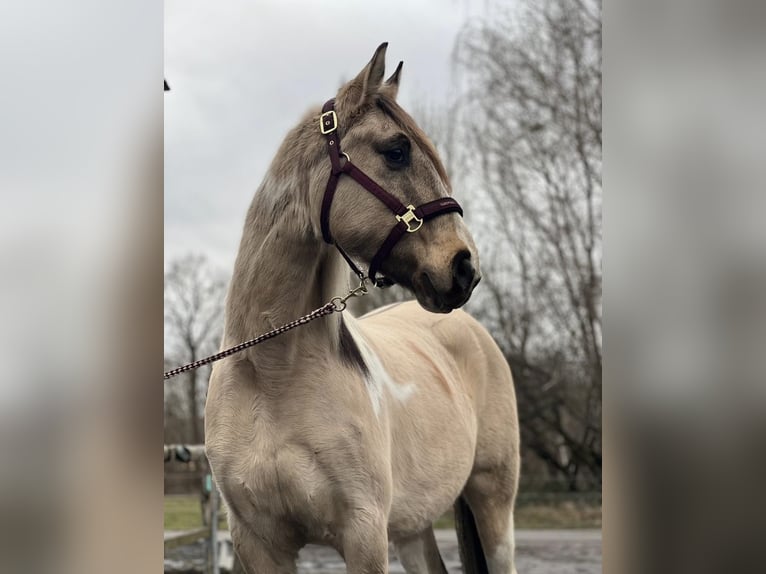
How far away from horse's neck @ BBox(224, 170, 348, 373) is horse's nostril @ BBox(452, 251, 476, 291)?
44 cm

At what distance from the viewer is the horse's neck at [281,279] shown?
87.5 inches

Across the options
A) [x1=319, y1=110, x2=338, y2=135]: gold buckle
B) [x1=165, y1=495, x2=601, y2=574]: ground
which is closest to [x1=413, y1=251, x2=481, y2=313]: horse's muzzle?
[x1=319, y1=110, x2=338, y2=135]: gold buckle

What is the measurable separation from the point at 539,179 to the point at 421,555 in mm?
8587

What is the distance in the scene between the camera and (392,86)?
2295 mm

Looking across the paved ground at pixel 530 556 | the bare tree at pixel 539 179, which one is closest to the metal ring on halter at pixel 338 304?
the paved ground at pixel 530 556

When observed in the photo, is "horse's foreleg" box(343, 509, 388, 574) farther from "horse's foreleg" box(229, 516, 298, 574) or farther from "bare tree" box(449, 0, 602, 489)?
"bare tree" box(449, 0, 602, 489)

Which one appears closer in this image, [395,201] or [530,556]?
[395,201]

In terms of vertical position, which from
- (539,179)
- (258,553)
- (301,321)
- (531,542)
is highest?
(539,179)

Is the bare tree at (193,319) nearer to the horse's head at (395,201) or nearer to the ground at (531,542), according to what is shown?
the ground at (531,542)
